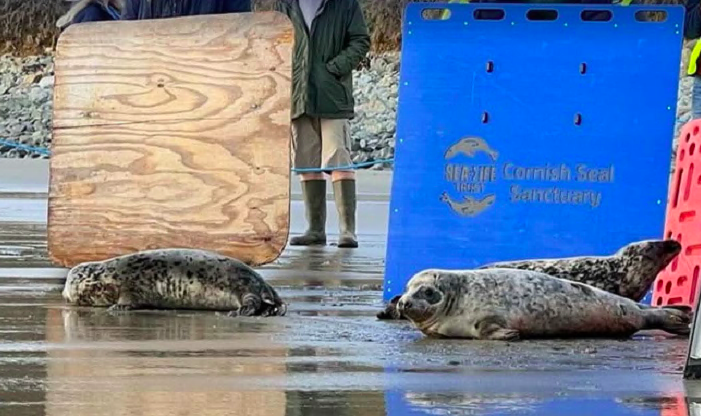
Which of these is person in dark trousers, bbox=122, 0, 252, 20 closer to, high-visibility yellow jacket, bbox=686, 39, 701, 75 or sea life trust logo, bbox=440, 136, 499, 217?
high-visibility yellow jacket, bbox=686, 39, 701, 75

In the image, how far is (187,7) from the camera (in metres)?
11.2

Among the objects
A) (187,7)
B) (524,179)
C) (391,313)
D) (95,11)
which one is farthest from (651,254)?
(95,11)

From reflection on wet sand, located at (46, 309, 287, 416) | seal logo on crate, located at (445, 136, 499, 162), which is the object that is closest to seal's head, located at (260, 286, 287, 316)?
reflection on wet sand, located at (46, 309, 287, 416)

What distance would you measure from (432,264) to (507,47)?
43.5 inches

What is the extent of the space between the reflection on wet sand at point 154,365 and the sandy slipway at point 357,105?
17.7 m

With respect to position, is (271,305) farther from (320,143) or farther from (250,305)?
(320,143)

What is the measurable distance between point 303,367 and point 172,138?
3861 mm

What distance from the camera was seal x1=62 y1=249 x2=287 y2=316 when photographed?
8.37 m

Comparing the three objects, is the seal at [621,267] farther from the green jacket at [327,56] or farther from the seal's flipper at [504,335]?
the green jacket at [327,56]

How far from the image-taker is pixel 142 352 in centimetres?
678

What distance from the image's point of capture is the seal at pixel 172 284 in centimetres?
837

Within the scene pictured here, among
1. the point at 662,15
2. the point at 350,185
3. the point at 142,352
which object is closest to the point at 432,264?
the point at 662,15

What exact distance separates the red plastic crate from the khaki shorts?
478 centimetres

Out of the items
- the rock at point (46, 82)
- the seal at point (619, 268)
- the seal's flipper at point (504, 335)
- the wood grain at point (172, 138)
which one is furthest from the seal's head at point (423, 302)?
the rock at point (46, 82)
